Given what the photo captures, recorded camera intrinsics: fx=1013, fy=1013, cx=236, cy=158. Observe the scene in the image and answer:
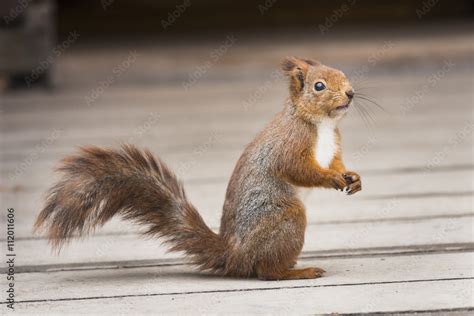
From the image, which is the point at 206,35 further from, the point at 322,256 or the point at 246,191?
the point at 246,191

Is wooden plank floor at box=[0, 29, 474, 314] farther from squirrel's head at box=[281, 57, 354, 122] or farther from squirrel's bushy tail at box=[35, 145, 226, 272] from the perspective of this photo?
squirrel's head at box=[281, 57, 354, 122]

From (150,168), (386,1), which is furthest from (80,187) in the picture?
(386,1)

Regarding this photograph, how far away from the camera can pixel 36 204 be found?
3260 mm

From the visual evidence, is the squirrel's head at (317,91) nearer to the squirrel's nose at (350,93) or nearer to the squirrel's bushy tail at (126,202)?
the squirrel's nose at (350,93)

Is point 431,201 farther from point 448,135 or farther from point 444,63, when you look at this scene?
point 444,63

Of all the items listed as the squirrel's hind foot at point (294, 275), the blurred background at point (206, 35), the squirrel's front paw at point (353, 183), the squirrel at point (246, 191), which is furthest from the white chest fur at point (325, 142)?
the blurred background at point (206, 35)

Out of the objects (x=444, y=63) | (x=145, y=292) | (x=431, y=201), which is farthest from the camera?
(x=444, y=63)

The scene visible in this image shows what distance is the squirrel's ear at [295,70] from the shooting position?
247 centimetres

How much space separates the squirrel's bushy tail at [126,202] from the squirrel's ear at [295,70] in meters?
0.38

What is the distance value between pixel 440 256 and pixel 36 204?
1373 millimetres

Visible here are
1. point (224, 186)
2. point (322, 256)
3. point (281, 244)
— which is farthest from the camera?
point (224, 186)

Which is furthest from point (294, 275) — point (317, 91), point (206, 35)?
point (206, 35)

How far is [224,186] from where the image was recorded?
11.3 feet

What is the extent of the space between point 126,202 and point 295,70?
521 mm
